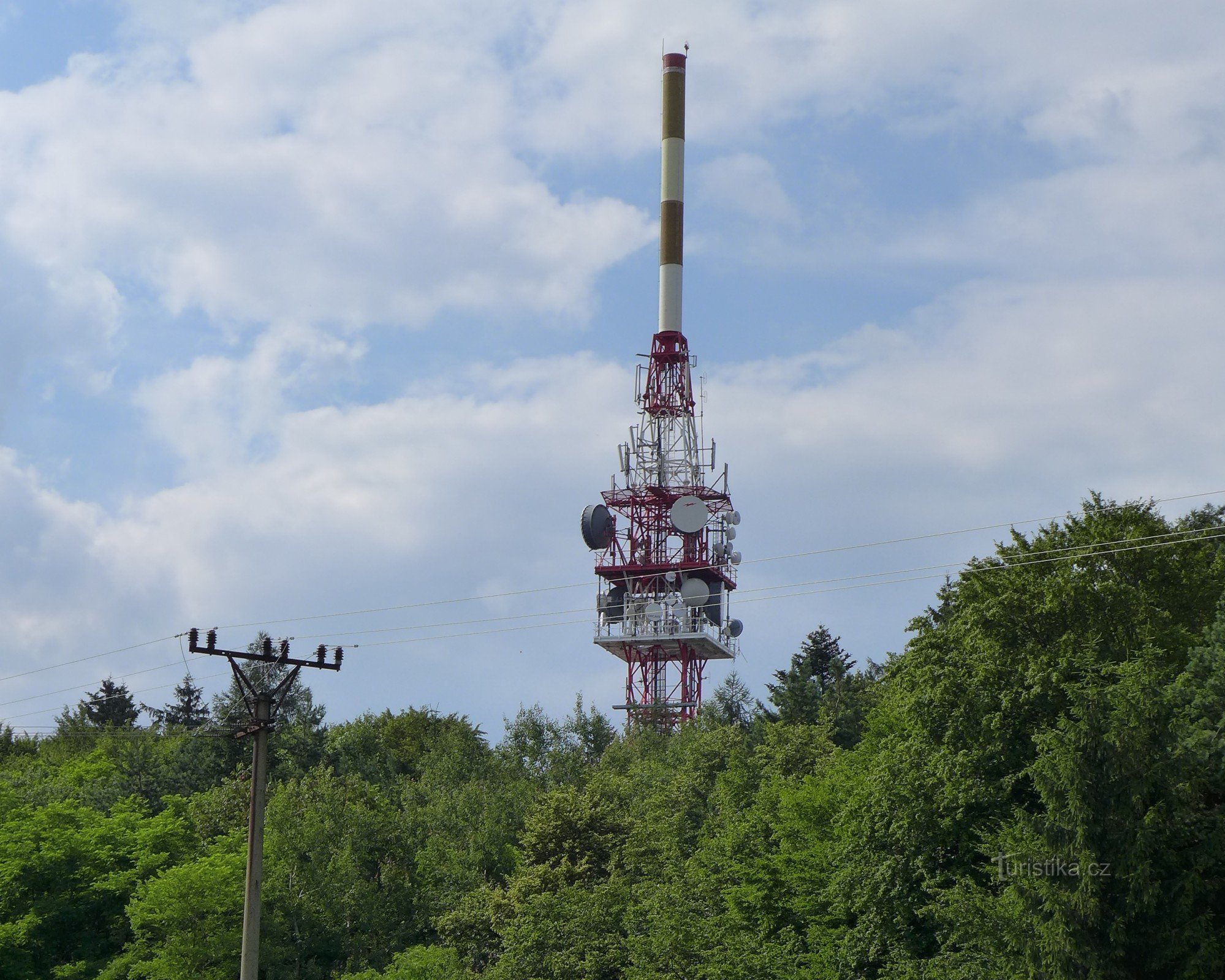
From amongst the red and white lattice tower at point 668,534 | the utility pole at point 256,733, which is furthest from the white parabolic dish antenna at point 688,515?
the utility pole at point 256,733

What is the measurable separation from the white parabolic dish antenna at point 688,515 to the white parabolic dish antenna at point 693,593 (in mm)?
3055

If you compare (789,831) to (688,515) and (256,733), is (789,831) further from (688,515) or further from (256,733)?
(688,515)

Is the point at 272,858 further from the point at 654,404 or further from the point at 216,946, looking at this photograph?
the point at 654,404

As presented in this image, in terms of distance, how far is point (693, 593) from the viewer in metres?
83.4

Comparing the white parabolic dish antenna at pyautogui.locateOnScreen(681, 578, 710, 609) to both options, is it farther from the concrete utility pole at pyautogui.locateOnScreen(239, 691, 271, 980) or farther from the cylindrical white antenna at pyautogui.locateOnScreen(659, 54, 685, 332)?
the concrete utility pole at pyautogui.locateOnScreen(239, 691, 271, 980)

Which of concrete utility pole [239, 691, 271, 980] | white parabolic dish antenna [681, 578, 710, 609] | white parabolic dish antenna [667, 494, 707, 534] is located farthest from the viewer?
white parabolic dish antenna [681, 578, 710, 609]

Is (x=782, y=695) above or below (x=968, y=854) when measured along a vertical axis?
above

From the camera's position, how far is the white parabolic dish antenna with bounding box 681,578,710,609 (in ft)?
274

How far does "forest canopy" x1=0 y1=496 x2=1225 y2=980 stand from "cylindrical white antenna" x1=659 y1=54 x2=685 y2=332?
2639cm

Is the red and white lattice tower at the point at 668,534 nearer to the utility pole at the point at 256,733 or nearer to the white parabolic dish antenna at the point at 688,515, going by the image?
the white parabolic dish antenna at the point at 688,515

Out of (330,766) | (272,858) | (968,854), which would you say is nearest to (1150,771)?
(968,854)

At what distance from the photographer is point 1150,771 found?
32.2 metres

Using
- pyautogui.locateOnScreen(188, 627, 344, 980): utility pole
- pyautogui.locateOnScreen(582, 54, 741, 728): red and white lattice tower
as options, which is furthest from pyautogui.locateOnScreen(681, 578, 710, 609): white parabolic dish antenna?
pyautogui.locateOnScreen(188, 627, 344, 980): utility pole

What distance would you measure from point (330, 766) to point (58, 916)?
18605mm
